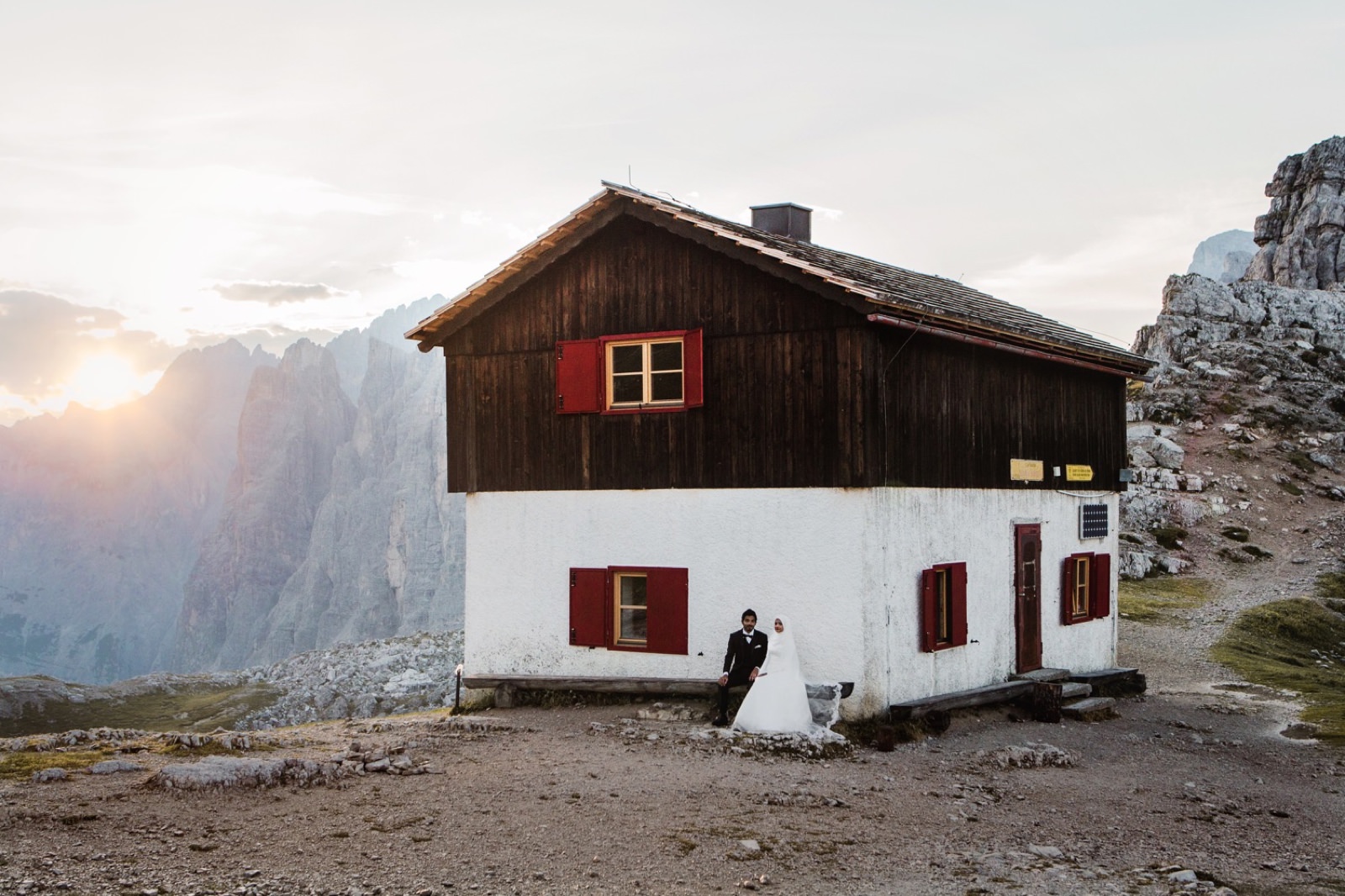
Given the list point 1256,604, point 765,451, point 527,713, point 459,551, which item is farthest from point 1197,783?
point 459,551

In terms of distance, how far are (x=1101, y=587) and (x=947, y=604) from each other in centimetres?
679

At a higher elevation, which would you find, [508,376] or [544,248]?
[544,248]

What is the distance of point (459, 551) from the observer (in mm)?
183625

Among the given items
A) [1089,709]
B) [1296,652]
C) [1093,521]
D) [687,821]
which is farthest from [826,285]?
[1296,652]

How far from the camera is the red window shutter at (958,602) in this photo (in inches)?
775

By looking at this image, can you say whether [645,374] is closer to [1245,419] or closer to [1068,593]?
[1068,593]

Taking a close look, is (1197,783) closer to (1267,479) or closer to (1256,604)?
(1256,604)

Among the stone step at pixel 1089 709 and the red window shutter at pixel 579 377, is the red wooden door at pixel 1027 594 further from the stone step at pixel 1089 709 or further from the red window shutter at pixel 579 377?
the red window shutter at pixel 579 377

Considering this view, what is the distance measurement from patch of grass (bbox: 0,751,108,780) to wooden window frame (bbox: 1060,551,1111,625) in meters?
17.4

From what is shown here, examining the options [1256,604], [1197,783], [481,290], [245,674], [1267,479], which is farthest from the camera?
[245,674]

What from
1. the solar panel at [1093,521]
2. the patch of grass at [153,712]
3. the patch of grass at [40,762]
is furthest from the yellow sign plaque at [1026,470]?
the patch of grass at [153,712]

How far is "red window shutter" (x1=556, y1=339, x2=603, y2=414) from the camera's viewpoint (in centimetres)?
2023

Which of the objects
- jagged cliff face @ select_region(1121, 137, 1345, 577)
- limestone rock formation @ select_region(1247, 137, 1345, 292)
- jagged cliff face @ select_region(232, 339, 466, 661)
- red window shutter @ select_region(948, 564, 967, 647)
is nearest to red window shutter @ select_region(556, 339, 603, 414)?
red window shutter @ select_region(948, 564, 967, 647)

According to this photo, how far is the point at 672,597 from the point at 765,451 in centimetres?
293
